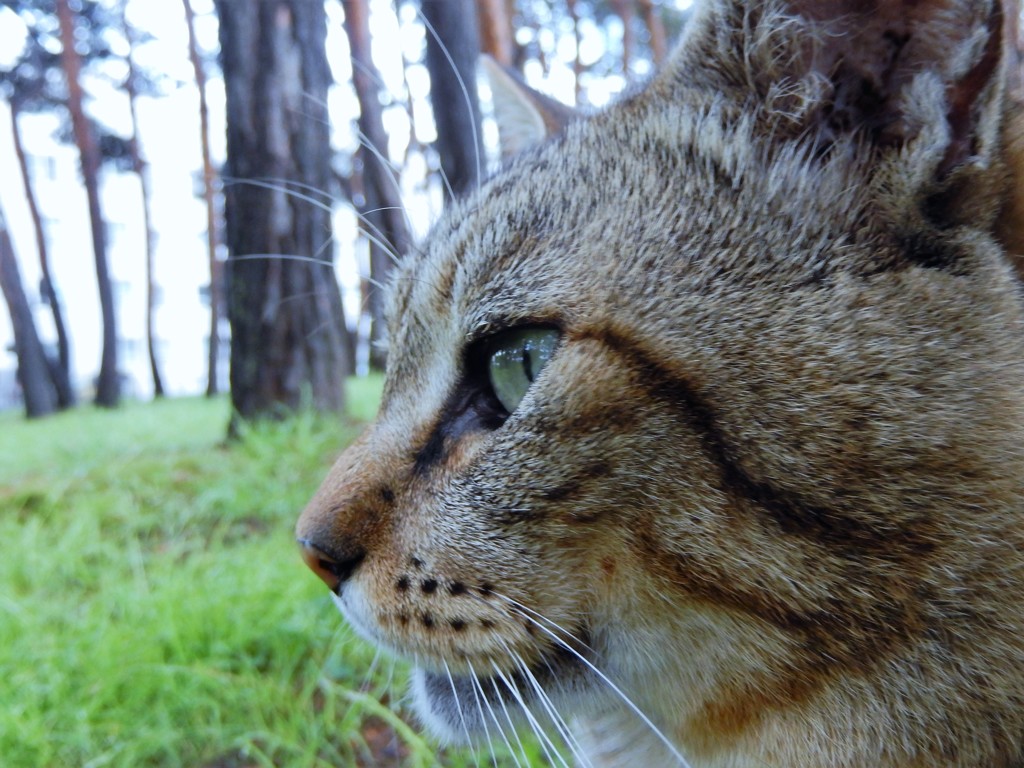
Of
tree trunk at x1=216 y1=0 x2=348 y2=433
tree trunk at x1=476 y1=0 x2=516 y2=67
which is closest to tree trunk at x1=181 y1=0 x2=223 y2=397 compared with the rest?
tree trunk at x1=476 y1=0 x2=516 y2=67

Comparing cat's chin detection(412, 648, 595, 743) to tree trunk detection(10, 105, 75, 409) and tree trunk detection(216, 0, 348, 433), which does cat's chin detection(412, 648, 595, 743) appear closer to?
tree trunk detection(216, 0, 348, 433)

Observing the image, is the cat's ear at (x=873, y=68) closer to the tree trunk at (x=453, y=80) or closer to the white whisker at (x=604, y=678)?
the white whisker at (x=604, y=678)

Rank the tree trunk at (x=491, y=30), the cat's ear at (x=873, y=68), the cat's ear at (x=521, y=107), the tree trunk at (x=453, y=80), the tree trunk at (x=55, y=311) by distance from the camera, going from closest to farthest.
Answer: the cat's ear at (x=873, y=68)
the cat's ear at (x=521, y=107)
the tree trunk at (x=453, y=80)
the tree trunk at (x=491, y=30)
the tree trunk at (x=55, y=311)

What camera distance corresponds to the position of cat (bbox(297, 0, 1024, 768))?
0.92 m

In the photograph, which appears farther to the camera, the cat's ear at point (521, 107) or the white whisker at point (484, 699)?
the cat's ear at point (521, 107)

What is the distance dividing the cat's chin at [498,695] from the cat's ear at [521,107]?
3.64 ft

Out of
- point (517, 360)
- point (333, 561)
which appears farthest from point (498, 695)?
point (517, 360)

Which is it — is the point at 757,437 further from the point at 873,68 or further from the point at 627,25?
the point at 627,25

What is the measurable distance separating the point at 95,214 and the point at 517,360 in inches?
330

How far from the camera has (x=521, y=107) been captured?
5.94 feet

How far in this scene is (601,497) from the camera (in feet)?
3.23

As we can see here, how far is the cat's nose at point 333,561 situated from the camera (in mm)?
1103

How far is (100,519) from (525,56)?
753 cm

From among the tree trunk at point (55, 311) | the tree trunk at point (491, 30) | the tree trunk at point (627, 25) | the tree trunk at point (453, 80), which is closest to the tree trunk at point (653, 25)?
the tree trunk at point (627, 25)
